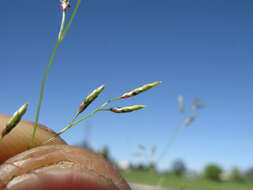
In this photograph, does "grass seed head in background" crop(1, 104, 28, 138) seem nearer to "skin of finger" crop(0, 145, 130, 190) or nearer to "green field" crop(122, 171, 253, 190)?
"skin of finger" crop(0, 145, 130, 190)

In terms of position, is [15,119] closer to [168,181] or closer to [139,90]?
[139,90]

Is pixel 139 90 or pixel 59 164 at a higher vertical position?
pixel 139 90

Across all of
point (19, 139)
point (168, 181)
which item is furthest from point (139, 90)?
point (168, 181)

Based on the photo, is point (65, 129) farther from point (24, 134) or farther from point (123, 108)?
point (24, 134)

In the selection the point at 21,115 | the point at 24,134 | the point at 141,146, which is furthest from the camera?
the point at 141,146

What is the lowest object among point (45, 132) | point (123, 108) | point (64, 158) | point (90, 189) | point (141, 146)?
point (90, 189)

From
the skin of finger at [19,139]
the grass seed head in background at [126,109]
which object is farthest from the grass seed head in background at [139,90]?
the skin of finger at [19,139]

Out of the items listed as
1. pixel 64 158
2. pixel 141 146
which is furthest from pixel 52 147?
pixel 141 146

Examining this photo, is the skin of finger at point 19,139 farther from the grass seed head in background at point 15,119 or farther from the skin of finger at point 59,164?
the grass seed head in background at point 15,119
